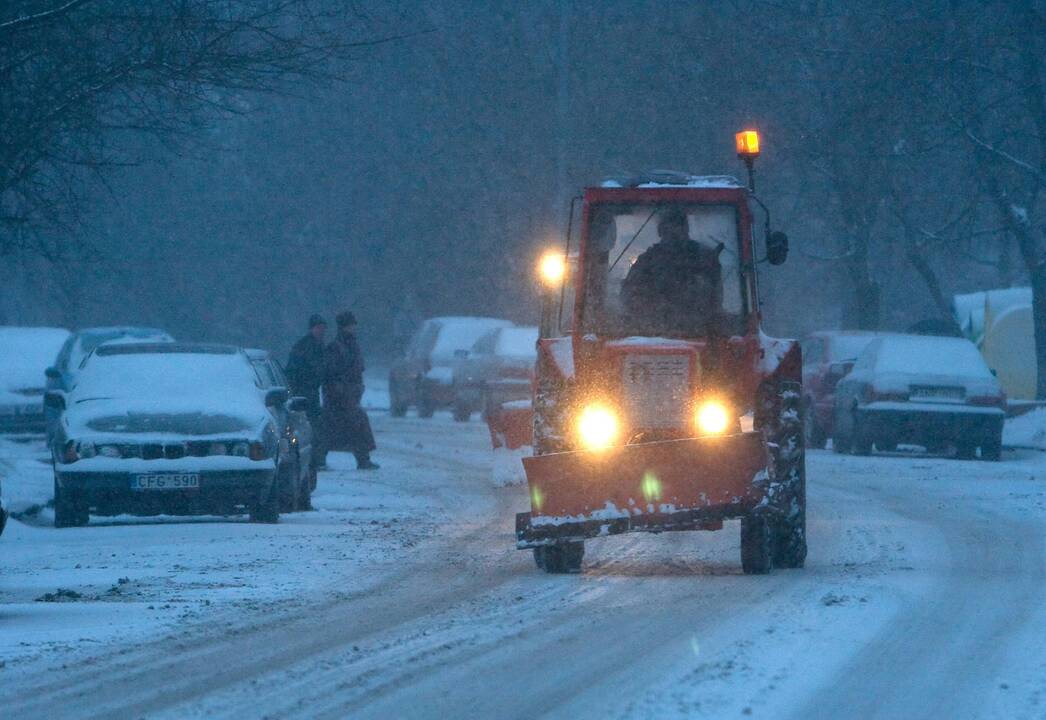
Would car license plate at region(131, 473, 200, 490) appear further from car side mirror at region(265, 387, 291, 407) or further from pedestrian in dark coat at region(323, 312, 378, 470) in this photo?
pedestrian in dark coat at region(323, 312, 378, 470)

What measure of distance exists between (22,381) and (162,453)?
46.4 ft

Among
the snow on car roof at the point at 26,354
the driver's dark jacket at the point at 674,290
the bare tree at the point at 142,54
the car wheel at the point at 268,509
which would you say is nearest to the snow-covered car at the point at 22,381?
the snow on car roof at the point at 26,354

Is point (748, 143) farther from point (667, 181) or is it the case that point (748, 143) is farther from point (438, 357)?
point (438, 357)

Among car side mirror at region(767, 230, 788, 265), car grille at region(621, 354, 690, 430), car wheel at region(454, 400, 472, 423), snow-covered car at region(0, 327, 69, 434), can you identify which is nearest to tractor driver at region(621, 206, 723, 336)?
car side mirror at region(767, 230, 788, 265)

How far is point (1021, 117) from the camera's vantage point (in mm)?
28672

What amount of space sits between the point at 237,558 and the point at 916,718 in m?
5.92

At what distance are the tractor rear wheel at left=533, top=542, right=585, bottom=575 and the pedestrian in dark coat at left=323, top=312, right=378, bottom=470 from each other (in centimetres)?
923

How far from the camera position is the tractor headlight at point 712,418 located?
10.8 metres

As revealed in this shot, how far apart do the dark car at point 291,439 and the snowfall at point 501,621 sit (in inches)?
13.6

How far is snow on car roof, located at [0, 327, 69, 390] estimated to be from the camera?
26.7 m

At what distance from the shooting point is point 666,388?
10750 millimetres

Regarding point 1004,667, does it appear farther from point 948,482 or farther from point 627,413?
point 948,482

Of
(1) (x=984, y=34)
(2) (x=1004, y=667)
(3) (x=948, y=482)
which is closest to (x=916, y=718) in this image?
(2) (x=1004, y=667)

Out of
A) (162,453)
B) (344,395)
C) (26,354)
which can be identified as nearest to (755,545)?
(162,453)
